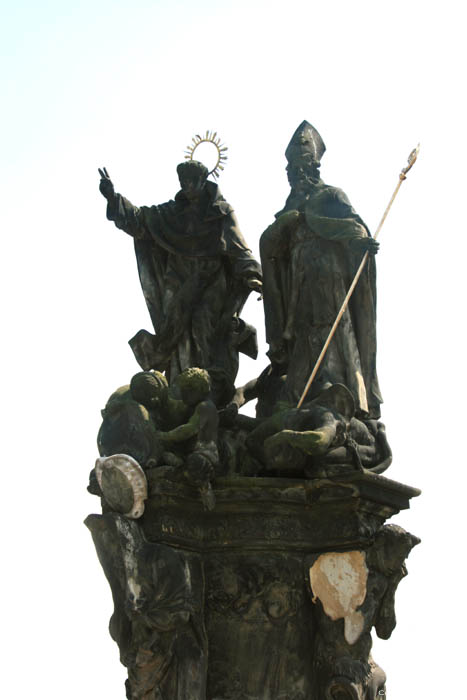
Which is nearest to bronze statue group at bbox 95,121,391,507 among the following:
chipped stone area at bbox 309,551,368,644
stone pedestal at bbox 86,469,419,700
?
stone pedestal at bbox 86,469,419,700

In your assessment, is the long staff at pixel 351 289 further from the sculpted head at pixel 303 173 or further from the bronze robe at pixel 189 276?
the bronze robe at pixel 189 276

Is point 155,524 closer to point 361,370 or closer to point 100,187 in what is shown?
point 361,370

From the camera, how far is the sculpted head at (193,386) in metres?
9.93

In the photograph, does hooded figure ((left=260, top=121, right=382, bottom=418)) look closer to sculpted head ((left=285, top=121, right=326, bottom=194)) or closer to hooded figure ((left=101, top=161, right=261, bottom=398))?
sculpted head ((left=285, top=121, right=326, bottom=194))

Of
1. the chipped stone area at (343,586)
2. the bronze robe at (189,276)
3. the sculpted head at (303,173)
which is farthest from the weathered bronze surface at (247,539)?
the sculpted head at (303,173)

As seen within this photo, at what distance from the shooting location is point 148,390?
9.89 m

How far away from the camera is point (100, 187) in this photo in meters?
11.7

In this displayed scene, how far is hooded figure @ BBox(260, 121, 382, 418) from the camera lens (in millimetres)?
10875

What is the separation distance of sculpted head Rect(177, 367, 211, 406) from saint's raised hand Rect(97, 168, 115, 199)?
2.51 m

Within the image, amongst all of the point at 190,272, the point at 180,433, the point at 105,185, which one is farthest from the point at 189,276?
the point at 180,433

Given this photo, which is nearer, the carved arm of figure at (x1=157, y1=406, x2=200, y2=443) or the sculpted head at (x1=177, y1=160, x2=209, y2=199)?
the carved arm of figure at (x1=157, y1=406, x2=200, y2=443)

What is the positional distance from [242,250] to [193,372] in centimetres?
205

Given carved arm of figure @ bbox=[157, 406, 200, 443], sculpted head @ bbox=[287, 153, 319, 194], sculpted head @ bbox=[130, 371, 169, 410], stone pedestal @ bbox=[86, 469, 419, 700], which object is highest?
sculpted head @ bbox=[287, 153, 319, 194]

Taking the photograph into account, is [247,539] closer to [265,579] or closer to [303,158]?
[265,579]
